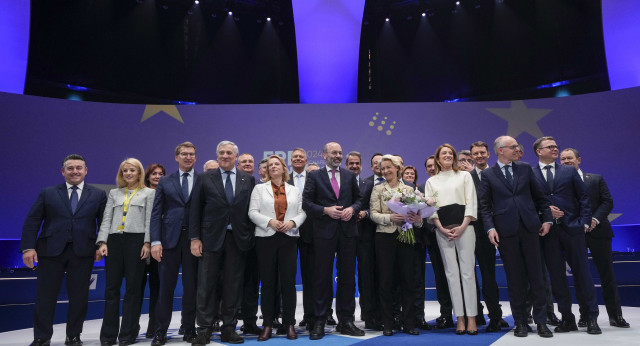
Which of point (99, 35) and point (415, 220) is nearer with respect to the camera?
point (415, 220)

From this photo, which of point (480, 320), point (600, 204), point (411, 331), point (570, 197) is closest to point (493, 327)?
point (480, 320)

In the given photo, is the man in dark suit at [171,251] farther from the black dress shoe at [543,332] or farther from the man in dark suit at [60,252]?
→ the black dress shoe at [543,332]

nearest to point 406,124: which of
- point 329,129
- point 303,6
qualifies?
point 329,129

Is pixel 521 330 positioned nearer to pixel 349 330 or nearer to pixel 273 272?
pixel 349 330

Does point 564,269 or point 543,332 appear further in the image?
point 564,269

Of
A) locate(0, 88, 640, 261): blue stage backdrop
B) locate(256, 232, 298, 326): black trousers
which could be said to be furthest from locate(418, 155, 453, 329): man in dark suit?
locate(0, 88, 640, 261): blue stage backdrop

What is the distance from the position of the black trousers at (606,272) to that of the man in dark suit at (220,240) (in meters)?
3.55

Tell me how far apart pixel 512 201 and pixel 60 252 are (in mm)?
4170

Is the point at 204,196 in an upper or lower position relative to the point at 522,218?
upper

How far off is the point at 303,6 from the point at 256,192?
7.05 m

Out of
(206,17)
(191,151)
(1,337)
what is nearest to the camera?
(191,151)

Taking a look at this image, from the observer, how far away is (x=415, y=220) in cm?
400

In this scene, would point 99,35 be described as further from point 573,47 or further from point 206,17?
point 573,47

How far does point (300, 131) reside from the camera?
840cm
